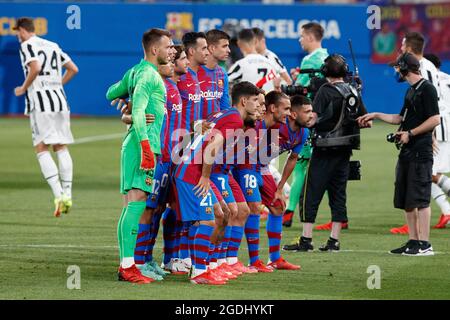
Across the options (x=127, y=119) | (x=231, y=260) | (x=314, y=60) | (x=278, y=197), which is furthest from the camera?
(x=314, y=60)

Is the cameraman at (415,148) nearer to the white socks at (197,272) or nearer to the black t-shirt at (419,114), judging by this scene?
the black t-shirt at (419,114)

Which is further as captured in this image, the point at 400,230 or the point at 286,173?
the point at 400,230

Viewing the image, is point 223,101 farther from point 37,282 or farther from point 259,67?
point 259,67

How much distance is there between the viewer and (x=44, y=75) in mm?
15633

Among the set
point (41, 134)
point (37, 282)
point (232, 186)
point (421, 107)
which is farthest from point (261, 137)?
point (41, 134)

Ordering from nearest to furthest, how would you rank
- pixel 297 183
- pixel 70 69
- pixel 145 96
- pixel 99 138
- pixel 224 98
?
1. pixel 145 96
2. pixel 224 98
3. pixel 297 183
4. pixel 70 69
5. pixel 99 138

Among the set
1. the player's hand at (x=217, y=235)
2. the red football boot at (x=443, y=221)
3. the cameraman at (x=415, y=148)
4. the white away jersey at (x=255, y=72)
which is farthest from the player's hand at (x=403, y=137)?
the white away jersey at (x=255, y=72)

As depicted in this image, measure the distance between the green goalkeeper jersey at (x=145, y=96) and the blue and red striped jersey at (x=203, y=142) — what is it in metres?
0.29

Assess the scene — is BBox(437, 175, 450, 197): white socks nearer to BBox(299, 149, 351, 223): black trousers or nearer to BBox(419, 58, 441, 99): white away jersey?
BBox(419, 58, 441, 99): white away jersey

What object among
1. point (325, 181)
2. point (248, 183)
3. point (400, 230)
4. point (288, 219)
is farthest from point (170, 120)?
point (400, 230)

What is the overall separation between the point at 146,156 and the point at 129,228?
2.22 feet

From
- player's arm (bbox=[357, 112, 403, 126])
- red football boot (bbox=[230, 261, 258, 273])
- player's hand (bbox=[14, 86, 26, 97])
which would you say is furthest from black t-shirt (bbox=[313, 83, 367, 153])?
player's hand (bbox=[14, 86, 26, 97])

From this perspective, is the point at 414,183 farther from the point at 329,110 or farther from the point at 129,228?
the point at 129,228

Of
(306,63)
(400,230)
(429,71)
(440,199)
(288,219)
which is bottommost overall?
(400,230)
